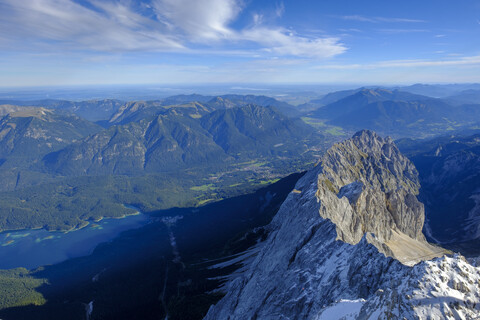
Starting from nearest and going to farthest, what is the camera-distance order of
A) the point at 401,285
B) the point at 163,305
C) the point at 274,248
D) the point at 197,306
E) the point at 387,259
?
the point at 401,285
the point at 387,259
the point at 274,248
the point at 197,306
the point at 163,305

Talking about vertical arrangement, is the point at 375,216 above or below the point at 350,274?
below

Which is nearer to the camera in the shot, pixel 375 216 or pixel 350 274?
pixel 350 274

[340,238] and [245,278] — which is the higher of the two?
[340,238]

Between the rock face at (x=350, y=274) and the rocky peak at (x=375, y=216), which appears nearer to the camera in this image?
the rock face at (x=350, y=274)

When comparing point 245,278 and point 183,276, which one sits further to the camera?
point 183,276

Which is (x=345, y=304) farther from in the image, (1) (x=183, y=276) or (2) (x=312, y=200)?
(1) (x=183, y=276)

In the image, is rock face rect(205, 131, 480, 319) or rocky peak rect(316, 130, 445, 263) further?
rocky peak rect(316, 130, 445, 263)

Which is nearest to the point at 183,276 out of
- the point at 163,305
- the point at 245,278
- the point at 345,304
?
the point at 163,305

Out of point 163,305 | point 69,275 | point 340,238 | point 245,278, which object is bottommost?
point 69,275
